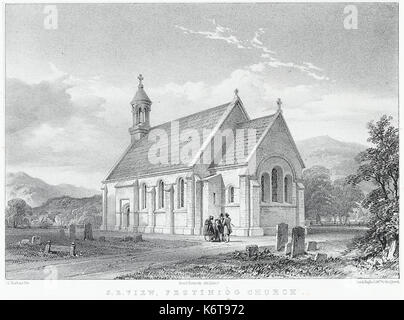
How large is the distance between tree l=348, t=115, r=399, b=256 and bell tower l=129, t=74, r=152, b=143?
8582mm

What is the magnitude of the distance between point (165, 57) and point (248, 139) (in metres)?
8.65

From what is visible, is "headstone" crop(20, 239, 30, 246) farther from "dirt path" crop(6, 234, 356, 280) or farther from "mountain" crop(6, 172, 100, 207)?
"dirt path" crop(6, 234, 356, 280)

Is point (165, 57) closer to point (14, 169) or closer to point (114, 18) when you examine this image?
point (114, 18)

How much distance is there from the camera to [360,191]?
55.8 ft

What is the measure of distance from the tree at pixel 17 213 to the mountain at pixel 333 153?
36.9ft

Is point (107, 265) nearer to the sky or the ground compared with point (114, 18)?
nearer to the ground

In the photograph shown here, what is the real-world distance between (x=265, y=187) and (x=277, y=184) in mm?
860

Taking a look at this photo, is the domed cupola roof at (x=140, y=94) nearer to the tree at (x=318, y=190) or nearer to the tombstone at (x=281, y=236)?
the tombstone at (x=281, y=236)

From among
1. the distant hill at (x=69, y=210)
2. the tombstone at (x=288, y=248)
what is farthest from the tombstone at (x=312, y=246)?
the distant hill at (x=69, y=210)

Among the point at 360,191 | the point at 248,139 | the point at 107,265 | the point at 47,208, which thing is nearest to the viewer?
the point at 107,265

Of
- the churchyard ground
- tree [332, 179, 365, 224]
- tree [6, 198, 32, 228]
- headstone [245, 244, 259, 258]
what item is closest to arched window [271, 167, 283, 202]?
Result: tree [332, 179, 365, 224]

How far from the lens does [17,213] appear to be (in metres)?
17.4

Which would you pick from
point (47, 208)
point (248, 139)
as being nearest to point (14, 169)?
point (47, 208)

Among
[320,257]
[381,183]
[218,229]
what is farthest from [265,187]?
[381,183]
